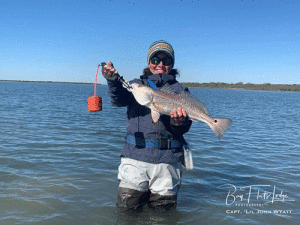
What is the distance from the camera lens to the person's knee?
15.1ft

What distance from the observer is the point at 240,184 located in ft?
25.7

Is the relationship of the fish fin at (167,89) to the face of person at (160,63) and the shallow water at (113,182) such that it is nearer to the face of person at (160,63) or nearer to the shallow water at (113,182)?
the face of person at (160,63)

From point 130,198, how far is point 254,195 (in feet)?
14.1

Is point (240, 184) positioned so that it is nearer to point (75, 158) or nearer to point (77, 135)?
point (75, 158)

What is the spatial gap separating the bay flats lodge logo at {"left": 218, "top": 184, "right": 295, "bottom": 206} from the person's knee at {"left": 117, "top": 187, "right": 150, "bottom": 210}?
119 inches

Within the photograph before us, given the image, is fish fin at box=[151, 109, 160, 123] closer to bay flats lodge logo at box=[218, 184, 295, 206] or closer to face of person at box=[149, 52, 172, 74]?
face of person at box=[149, 52, 172, 74]

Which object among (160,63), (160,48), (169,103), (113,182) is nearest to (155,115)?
(169,103)

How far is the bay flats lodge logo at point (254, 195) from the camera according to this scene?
6.71 m

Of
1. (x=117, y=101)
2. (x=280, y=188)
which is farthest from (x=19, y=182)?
(x=280, y=188)

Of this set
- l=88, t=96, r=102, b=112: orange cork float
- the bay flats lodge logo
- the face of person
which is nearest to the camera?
the face of person

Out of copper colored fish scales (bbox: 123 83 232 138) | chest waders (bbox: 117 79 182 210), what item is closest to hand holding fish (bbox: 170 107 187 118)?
copper colored fish scales (bbox: 123 83 232 138)

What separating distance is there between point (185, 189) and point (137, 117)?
3.73 metres
